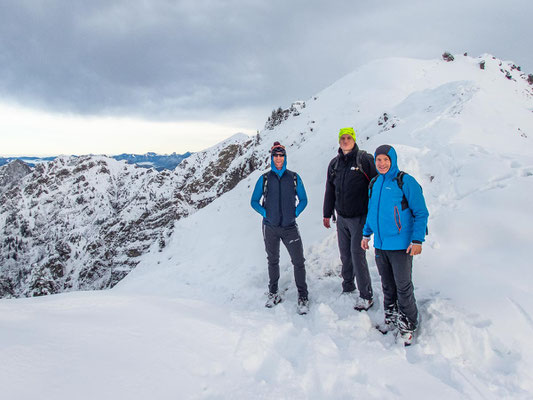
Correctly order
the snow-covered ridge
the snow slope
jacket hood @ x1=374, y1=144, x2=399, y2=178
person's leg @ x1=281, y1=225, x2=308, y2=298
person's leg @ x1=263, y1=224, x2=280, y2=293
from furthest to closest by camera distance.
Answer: person's leg @ x1=263, y1=224, x2=280, y2=293, person's leg @ x1=281, y1=225, x2=308, y2=298, jacket hood @ x1=374, y1=144, x2=399, y2=178, the snow-covered ridge, the snow slope

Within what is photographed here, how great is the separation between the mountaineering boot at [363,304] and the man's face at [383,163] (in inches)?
93.7

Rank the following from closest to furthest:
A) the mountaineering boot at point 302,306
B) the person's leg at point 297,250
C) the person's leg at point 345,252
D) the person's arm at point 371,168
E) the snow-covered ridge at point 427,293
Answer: the snow-covered ridge at point 427,293
the person's arm at point 371,168
the person's leg at point 345,252
the mountaineering boot at point 302,306
the person's leg at point 297,250

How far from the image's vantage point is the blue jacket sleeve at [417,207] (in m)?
4.02

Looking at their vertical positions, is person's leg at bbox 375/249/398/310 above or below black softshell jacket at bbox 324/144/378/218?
below

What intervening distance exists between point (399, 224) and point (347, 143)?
1.72 metres

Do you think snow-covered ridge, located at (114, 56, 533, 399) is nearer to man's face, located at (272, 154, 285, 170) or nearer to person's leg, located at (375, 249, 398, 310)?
person's leg, located at (375, 249, 398, 310)

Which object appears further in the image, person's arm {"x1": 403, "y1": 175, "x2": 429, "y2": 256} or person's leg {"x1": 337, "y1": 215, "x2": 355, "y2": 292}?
person's leg {"x1": 337, "y1": 215, "x2": 355, "y2": 292}

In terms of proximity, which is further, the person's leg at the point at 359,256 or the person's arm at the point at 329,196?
the person's arm at the point at 329,196

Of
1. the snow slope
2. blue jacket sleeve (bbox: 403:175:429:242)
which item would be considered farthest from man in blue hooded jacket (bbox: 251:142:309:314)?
blue jacket sleeve (bbox: 403:175:429:242)

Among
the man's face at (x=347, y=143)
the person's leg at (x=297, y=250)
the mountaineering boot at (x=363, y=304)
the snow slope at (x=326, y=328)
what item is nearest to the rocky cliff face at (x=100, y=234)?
the snow slope at (x=326, y=328)

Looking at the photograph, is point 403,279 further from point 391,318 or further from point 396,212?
point 396,212

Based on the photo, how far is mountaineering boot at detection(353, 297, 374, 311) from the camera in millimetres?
5238

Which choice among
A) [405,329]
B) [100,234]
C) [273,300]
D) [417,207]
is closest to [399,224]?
[417,207]

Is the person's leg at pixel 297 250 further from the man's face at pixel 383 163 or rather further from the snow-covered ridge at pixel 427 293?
the man's face at pixel 383 163
